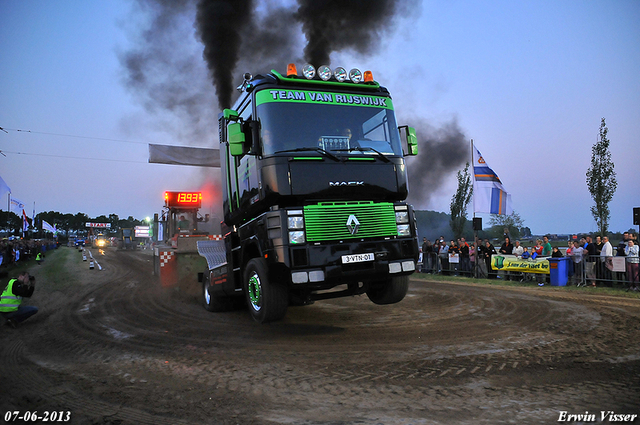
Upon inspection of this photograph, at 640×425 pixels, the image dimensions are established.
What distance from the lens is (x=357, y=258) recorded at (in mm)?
5633

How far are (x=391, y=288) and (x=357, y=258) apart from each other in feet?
3.62

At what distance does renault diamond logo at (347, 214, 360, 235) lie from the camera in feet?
18.7

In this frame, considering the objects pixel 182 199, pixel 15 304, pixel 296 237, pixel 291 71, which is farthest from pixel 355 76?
pixel 182 199

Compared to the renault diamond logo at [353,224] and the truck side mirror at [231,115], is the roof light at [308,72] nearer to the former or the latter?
the truck side mirror at [231,115]

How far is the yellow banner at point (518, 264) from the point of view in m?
13.6

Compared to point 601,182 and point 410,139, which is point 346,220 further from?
point 601,182

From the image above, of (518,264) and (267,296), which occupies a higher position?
(267,296)

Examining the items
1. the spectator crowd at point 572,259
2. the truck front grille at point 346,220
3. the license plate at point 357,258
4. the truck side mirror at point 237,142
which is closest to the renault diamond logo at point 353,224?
the truck front grille at point 346,220

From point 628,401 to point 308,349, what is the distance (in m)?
3.48

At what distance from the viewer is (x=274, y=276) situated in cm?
559

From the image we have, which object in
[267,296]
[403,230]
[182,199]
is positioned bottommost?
[267,296]

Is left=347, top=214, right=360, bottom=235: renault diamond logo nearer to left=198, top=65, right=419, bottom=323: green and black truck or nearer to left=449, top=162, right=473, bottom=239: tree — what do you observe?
left=198, top=65, right=419, bottom=323: green and black truck

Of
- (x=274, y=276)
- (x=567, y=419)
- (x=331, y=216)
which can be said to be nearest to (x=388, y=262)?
(x=331, y=216)

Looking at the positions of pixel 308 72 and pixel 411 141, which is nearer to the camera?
pixel 308 72
